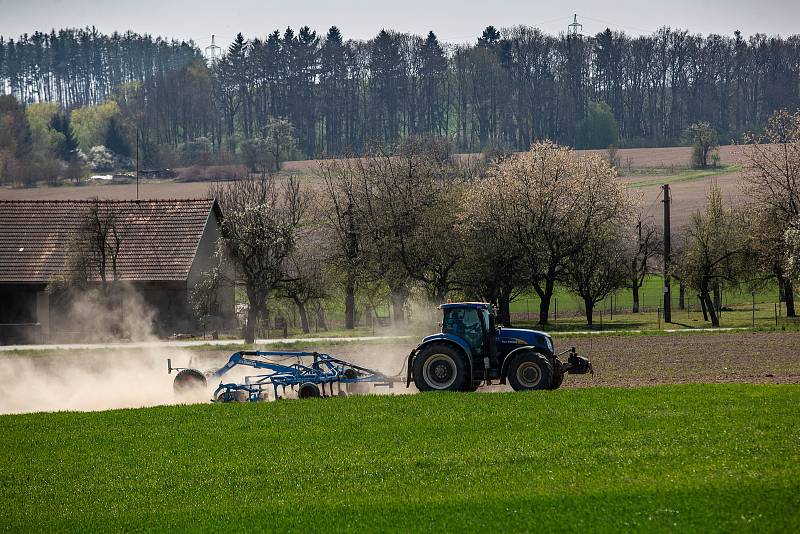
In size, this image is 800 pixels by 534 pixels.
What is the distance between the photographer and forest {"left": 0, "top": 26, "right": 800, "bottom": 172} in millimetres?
171250

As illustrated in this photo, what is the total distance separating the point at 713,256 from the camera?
220ft

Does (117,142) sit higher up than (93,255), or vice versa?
(117,142)

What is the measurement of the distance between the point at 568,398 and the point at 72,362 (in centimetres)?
2461

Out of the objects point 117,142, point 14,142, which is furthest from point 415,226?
point 117,142

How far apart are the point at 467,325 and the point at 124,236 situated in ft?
127

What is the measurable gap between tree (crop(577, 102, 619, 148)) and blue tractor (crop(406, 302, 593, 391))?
14132 cm

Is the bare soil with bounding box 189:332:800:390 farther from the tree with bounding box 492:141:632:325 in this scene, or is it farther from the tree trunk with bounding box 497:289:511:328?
the tree with bounding box 492:141:632:325

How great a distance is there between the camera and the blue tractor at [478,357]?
26688mm

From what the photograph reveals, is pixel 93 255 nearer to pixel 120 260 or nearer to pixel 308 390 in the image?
pixel 120 260

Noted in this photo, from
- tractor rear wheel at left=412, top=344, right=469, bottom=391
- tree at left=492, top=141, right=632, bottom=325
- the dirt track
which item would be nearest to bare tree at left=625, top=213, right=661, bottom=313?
tree at left=492, top=141, right=632, bottom=325

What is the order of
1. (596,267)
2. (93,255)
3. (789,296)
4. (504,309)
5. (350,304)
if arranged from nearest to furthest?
1. (93,255)
2. (504,309)
3. (596,267)
4. (789,296)
5. (350,304)

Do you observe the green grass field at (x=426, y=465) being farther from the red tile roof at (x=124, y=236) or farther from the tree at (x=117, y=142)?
the tree at (x=117, y=142)

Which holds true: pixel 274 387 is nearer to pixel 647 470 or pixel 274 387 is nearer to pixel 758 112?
pixel 647 470

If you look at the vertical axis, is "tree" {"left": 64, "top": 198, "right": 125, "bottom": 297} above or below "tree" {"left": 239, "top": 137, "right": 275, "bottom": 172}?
below
